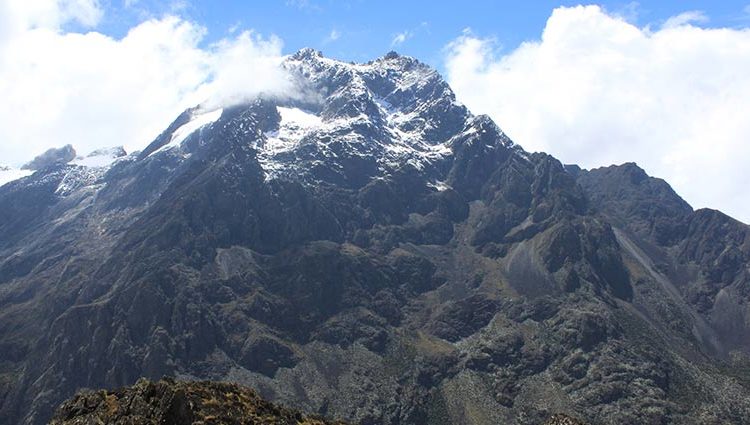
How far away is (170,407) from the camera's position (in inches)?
3155

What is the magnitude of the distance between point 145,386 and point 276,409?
19186 mm

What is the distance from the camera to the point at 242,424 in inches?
3396

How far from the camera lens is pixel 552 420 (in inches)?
3204

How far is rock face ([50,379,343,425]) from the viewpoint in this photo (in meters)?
80.7

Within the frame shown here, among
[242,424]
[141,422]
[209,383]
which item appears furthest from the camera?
[209,383]

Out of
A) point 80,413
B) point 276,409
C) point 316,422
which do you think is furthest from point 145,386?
point 316,422

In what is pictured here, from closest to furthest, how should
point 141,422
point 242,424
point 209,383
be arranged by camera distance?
point 141,422, point 242,424, point 209,383

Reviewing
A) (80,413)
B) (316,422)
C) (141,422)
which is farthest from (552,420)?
(80,413)

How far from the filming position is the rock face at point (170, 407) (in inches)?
3177

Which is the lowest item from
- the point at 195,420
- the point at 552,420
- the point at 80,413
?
the point at 80,413

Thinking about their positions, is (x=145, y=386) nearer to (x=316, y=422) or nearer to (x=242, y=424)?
(x=242, y=424)

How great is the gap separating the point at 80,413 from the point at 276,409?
25634 millimetres

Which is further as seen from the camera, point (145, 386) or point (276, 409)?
point (276, 409)

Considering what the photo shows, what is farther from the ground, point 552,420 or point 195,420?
point 552,420
